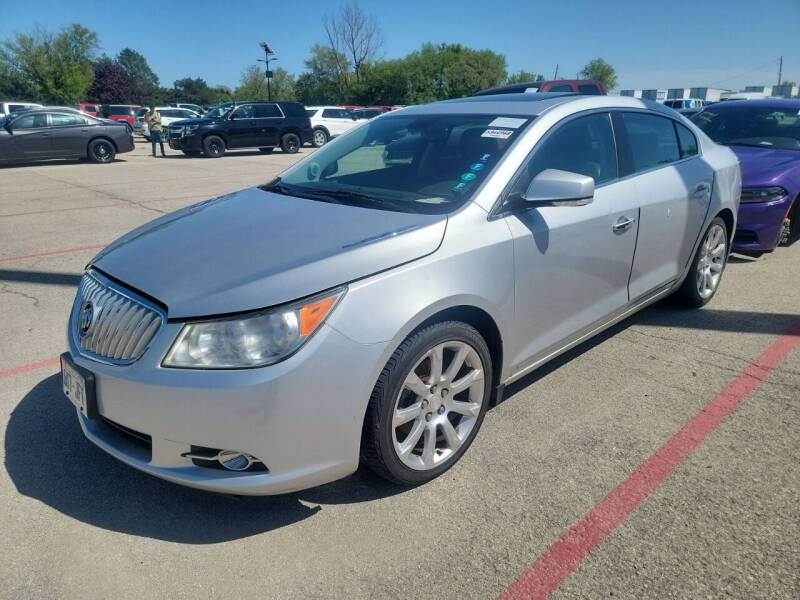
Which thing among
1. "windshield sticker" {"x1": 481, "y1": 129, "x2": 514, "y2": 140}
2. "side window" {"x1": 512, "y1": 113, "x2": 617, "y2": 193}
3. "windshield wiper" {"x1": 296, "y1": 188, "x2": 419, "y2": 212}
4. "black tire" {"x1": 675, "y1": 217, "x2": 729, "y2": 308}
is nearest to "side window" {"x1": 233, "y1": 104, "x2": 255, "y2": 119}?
"black tire" {"x1": 675, "y1": 217, "x2": 729, "y2": 308}

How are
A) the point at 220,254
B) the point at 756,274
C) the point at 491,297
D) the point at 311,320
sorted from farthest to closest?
the point at 756,274, the point at 491,297, the point at 220,254, the point at 311,320

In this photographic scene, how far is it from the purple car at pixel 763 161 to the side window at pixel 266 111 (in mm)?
Answer: 15332

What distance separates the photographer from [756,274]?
5734mm

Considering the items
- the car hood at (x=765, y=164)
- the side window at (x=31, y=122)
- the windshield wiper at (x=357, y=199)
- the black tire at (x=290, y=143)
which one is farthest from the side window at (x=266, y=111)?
the windshield wiper at (x=357, y=199)

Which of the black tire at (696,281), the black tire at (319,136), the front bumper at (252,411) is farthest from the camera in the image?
the black tire at (319,136)

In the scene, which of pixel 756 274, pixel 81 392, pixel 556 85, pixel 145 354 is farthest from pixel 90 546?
pixel 556 85

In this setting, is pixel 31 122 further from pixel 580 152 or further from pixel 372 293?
pixel 372 293

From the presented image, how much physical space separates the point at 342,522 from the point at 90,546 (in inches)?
38.0

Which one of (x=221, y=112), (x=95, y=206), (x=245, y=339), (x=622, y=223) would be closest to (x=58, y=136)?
(x=221, y=112)

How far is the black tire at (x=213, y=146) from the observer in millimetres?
19188

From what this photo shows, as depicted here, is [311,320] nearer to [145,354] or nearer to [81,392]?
[145,354]

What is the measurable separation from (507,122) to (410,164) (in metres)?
0.56

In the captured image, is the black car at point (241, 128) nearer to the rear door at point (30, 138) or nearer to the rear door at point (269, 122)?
the rear door at point (269, 122)

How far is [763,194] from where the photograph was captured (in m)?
5.73
